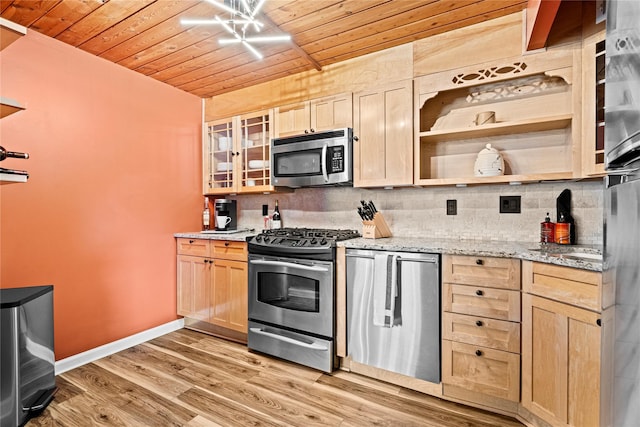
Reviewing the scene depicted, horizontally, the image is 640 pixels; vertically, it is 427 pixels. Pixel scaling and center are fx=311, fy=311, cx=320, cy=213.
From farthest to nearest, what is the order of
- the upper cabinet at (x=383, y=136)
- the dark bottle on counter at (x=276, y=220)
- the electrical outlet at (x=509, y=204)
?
the dark bottle on counter at (x=276, y=220)
the upper cabinet at (x=383, y=136)
the electrical outlet at (x=509, y=204)

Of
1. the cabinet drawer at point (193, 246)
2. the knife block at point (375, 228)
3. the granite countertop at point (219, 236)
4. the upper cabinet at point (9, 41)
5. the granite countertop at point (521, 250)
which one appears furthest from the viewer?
the cabinet drawer at point (193, 246)

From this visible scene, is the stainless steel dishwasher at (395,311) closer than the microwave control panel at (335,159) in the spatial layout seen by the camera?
Yes

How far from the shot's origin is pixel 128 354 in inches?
102

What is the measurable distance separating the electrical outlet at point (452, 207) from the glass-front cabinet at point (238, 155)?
1.59 meters

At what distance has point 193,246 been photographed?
3080 millimetres

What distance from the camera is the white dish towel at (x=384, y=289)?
2057 millimetres

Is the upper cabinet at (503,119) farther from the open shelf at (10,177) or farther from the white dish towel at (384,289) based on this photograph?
the open shelf at (10,177)

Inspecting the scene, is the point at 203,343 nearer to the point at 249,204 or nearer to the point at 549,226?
the point at 249,204

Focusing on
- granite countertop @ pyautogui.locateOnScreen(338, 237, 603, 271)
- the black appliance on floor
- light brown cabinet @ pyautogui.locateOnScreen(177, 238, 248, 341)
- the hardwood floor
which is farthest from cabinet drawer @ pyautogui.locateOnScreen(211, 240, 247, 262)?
the black appliance on floor

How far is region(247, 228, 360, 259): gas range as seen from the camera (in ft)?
7.63

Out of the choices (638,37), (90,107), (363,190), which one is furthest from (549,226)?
(90,107)

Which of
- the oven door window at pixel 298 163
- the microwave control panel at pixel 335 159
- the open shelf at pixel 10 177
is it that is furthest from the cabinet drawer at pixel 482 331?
the open shelf at pixel 10 177

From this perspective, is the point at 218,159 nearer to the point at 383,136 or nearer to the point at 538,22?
the point at 383,136

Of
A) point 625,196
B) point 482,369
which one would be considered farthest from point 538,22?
point 482,369
